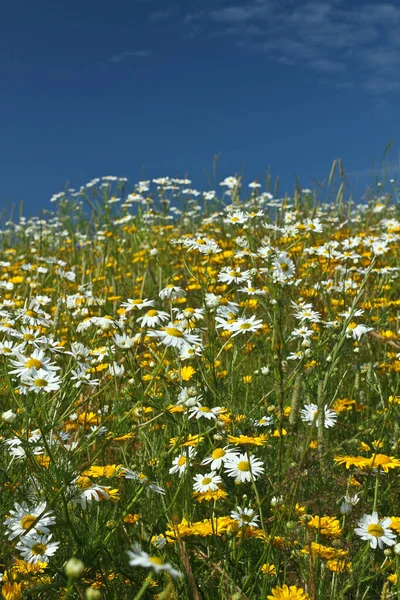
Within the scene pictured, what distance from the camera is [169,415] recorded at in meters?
2.26

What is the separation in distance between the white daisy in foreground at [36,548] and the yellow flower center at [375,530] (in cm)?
82

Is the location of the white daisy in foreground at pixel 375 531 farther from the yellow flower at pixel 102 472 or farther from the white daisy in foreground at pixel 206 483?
the yellow flower at pixel 102 472

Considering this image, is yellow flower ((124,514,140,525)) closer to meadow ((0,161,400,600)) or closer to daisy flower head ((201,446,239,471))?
meadow ((0,161,400,600))

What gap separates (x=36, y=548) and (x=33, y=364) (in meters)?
0.54

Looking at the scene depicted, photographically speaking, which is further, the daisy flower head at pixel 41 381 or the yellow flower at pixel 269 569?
the daisy flower head at pixel 41 381

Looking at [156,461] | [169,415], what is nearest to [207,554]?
[156,461]

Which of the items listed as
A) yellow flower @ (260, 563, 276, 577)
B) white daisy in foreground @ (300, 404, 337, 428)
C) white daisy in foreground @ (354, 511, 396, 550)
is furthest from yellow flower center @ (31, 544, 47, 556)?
white daisy in foreground @ (300, 404, 337, 428)

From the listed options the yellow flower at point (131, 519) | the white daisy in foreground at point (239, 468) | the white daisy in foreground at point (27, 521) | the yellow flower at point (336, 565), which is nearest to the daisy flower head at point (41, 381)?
the white daisy in foreground at point (27, 521)

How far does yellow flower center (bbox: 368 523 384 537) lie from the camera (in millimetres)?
1785

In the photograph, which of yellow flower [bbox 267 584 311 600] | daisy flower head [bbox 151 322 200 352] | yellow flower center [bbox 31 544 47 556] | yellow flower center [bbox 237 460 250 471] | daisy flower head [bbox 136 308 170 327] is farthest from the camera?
daisy flower head [bbox 136 308 170 327]

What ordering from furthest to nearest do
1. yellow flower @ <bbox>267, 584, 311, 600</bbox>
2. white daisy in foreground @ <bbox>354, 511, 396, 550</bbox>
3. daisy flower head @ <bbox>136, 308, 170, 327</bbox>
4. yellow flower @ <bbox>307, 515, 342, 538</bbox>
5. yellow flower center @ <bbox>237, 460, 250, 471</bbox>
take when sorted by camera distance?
daisy flower head @ <bbox>136, 308, 170, 327</bbox> → yellow flower center @ <bbox>237, 460, 250, 471</bbox> → yellow flower @ <bbox>307, 515, 342, 538</bbox> → white daisy in foreground @ <bbox>354, 511, 396, 550</bbox> → yellow flower @ <bbox>267, 584, 311, 600</bbox>

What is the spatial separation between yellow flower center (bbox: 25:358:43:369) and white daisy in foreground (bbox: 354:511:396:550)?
1000 millimetres

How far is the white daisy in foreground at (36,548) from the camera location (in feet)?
5.33

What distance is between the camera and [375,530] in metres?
1.79
